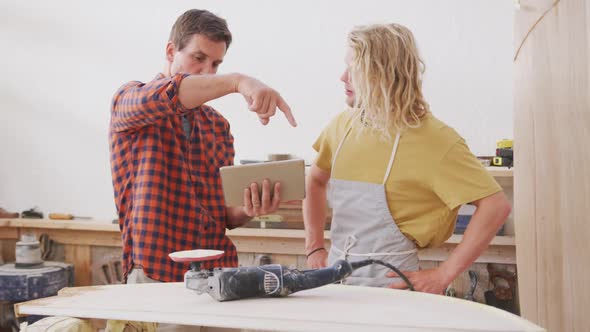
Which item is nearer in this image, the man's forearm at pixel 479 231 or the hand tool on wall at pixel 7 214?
the man's forearm at pixel 479 231

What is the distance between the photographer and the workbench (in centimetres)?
118

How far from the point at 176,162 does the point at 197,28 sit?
0.50m

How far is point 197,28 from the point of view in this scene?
2154 millimetres

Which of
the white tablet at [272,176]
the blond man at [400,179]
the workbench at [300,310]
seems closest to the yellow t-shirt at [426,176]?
the blond man at [400,179]

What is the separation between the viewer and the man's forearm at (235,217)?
2.19m

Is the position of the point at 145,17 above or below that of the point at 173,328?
above

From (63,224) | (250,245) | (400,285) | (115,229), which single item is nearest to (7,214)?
(63,224)

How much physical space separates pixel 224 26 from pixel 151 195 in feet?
2.32

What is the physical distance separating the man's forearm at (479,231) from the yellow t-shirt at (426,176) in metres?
0.04

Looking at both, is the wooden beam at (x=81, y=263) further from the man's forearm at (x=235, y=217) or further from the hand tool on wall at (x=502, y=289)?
the hand tool on wall at (x=502, y=289)

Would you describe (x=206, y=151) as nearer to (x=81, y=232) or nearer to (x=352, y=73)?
(x=352, y=73)

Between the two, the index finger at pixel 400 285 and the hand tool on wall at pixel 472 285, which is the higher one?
the index finger at pixel 400 285

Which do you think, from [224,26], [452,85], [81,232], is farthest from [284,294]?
[81,232]

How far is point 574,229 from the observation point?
1.85 meters
